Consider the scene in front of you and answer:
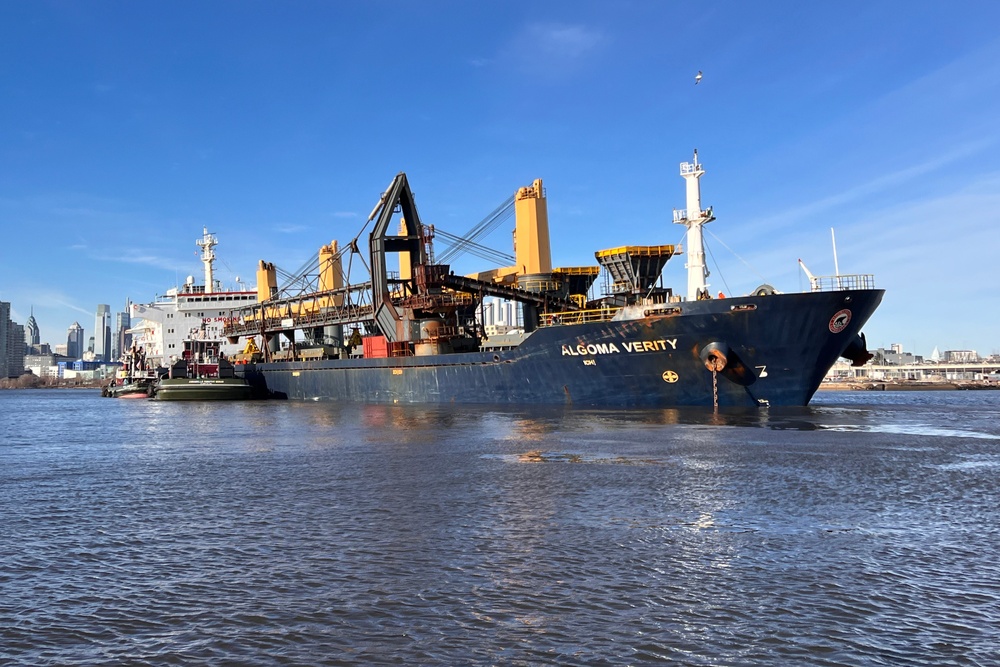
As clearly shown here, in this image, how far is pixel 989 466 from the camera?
16.3 metres

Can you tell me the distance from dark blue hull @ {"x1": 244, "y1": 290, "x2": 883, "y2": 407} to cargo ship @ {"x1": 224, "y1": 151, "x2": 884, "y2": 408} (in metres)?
0.06

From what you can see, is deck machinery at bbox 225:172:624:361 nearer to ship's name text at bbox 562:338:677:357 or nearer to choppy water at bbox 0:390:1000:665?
ship's name text at bbox 562:338:677:357

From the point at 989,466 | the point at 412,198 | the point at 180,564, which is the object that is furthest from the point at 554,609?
the point at 412,198

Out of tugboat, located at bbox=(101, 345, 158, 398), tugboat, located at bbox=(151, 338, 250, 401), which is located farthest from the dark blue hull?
tugboat, located at bbox=(101, 345, 158, 398)

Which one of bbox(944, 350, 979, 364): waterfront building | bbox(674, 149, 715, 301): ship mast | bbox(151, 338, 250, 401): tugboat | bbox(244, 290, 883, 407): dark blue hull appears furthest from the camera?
bbox(944, 350, 979, 364): waterfront building

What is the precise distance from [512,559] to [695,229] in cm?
3199

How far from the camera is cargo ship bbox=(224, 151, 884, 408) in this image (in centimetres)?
3009

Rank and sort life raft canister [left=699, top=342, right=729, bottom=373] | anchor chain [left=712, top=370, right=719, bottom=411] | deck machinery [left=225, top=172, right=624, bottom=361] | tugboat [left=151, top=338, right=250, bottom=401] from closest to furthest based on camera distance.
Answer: life raft canister [left=699, top=342, right=729, bottom=373] → anchor chain [left=712, top=370, right=719, bottom=411] → deck machinery [left=225, top=172, right=624, bottom=361] → tugboat [left=151, top=338, right=250, bottom=401]

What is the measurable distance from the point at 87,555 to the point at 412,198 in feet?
145

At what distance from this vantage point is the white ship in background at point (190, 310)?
83.1m

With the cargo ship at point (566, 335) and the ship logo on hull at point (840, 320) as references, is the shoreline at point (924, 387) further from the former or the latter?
the ship logo on hull at point (840, 320)

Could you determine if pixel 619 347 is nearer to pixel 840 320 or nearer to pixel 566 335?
pixel 566 335

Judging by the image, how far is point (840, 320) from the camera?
29500mm

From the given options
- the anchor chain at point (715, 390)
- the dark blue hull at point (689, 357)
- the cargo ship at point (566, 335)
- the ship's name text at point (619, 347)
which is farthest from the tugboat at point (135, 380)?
the anchor chain at point (715, 390)
